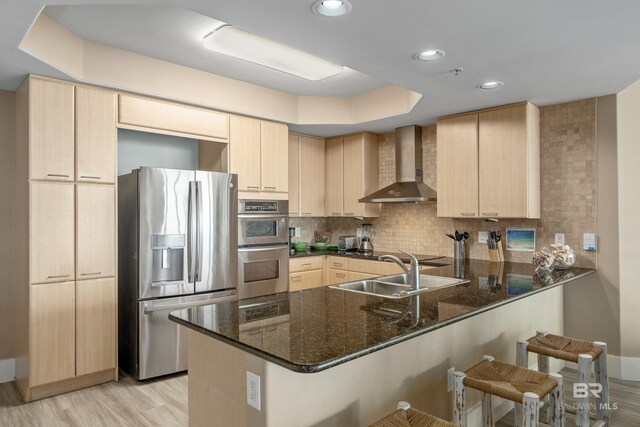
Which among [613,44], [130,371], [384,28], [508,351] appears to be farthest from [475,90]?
[130,371]

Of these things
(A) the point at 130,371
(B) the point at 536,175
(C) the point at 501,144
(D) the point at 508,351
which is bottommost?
(A) the point at 130,371

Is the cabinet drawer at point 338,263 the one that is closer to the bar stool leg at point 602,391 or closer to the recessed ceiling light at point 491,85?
the recessed ceiling light at point 491,85

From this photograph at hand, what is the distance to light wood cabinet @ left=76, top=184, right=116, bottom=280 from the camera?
3.12 metres

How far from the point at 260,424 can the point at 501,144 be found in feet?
10.6

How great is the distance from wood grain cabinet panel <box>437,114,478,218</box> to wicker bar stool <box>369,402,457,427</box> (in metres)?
2.67

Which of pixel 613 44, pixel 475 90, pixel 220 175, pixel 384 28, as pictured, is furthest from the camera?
pixel 220 175

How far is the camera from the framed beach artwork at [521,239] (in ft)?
12.6

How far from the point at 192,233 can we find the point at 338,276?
1919mm

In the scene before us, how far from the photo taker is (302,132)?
5008 mm

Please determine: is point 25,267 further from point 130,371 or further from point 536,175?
point 536,175

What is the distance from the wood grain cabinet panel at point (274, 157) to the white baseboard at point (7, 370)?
8.43 feet

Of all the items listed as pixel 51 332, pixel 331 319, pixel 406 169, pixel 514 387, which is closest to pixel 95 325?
pixel 51 332

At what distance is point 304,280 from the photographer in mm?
4688

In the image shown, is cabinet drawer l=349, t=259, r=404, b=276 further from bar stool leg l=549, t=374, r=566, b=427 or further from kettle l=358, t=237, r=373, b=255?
bar stool leg l=549, t=374, r=566, b=427
